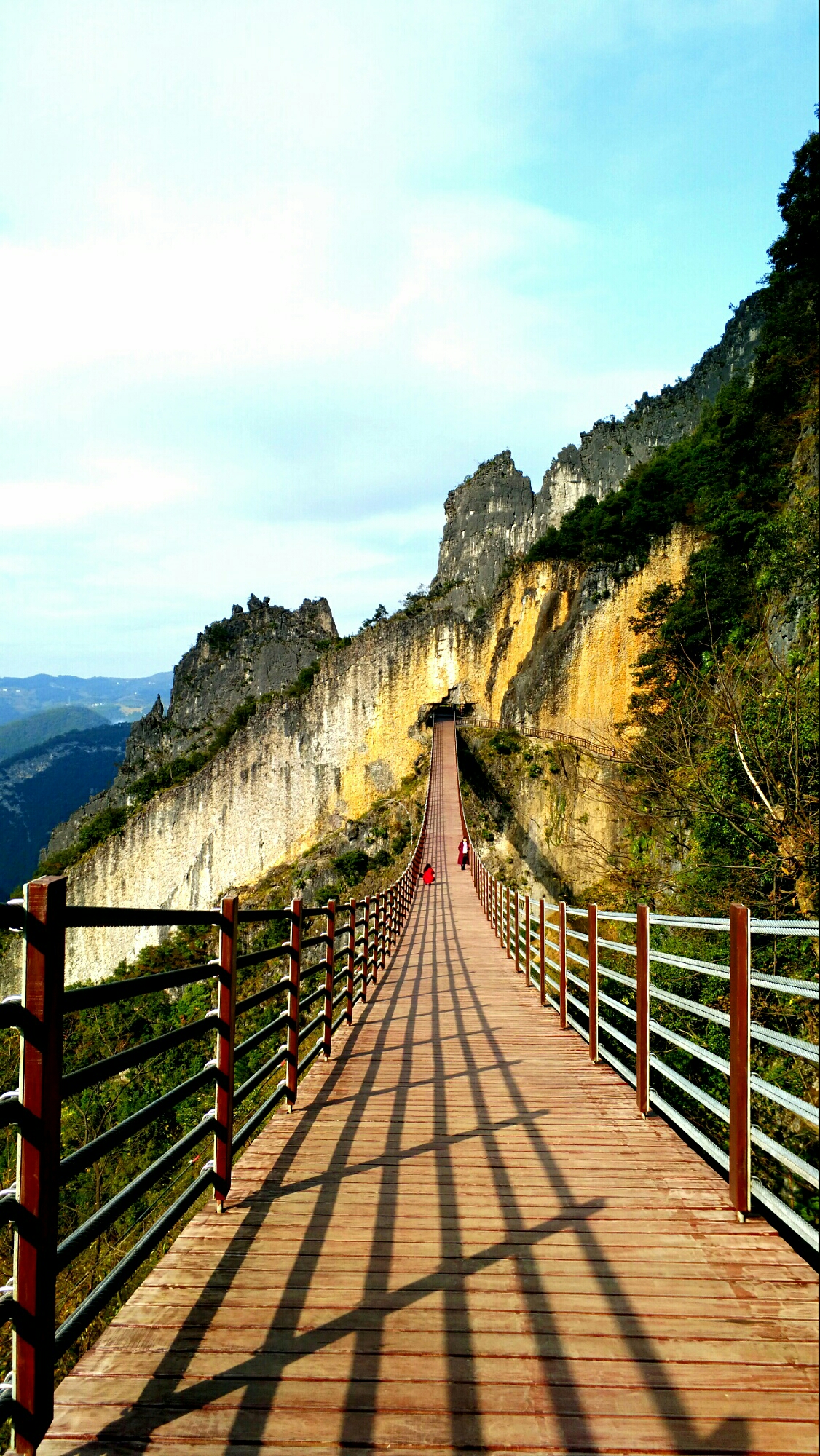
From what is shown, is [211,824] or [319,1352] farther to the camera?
[211,824]

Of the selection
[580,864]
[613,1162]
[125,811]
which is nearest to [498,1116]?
[613,1162]

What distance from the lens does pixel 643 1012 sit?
4672 millimetres

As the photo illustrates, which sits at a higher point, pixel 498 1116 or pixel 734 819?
pixel 734 819

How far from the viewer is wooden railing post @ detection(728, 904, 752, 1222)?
3211mm

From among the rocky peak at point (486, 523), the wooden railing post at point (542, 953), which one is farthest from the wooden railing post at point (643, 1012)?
the rocky peak at point (486, 523)

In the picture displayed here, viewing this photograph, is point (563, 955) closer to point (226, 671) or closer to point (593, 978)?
point (593, 978)

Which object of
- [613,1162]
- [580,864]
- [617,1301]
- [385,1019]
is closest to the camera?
[617,1301]

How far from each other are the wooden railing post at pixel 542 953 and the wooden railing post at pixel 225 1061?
4.95 m

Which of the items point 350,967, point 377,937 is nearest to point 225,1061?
point 350,967

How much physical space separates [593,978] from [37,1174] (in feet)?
15.2

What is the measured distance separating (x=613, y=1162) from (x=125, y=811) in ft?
187

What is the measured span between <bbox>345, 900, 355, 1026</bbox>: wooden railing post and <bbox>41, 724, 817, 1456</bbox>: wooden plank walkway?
2.48 meters

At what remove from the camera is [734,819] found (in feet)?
40.2

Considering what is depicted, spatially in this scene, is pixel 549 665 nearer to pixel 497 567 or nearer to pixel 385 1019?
pixel 385 1019
